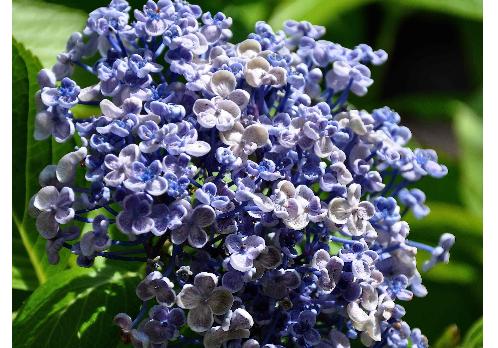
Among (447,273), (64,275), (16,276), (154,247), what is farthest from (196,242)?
(447,273)

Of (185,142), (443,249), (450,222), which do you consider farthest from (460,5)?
(185,142)

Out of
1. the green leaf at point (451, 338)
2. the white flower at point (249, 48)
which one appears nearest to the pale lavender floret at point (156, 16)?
the white flower at point (249, 48)

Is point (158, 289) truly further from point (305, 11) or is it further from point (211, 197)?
point (305, 11)

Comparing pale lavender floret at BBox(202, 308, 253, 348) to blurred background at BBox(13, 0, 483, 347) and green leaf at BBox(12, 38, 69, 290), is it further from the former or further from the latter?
blurred background at BBox(13, 0, 483, 347)

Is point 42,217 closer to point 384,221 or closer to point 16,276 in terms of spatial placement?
point 16,276

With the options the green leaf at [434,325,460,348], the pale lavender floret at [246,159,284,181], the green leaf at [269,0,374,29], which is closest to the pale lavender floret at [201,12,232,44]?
the pale lavender floret at [246,159,284,181]

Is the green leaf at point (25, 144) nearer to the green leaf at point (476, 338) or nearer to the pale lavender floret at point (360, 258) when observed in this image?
the pale lavender floret at point (360, 258)

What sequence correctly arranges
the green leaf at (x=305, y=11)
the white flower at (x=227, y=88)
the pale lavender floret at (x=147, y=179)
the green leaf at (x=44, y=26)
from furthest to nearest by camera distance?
1. the green leaf at (x=305, y=11)
2. the green leaf at (x=44, y=26)
3. the white flower at (x=227, y=88)
4. the pale lavender floret at (x=147, y=179)
